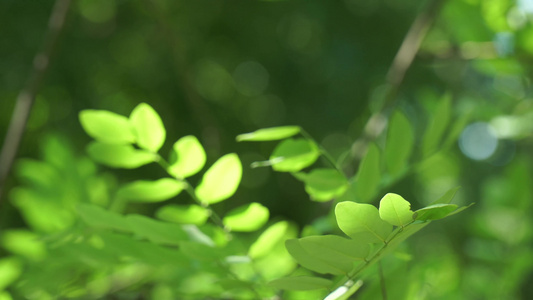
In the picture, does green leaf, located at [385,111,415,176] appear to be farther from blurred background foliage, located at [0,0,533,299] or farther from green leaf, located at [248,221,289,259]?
blurred background foliage, located at [0,0,533,299]

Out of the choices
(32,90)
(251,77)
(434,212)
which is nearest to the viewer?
(434,212)

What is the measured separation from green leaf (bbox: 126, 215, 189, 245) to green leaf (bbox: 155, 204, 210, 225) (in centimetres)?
3

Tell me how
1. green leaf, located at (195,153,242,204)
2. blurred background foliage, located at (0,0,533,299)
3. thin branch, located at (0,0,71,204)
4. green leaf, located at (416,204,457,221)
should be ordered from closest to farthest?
1. green leaf, located at (416,204,457,221)
2. green leaf, located at (195,153,242,204)
3. thin branch, located at (0,0,71,204)
4. blurred background foliage, located at (0,0,533,299)

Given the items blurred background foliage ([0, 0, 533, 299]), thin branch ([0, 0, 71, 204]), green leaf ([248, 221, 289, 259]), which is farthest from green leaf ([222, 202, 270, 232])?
blurred background foliage ([0, 0, 533, 299])

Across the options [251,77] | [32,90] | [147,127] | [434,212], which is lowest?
[434,212]

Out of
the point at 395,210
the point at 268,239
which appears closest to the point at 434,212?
the point at 395,210

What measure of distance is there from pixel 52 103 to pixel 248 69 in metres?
0.57

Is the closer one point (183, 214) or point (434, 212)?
point (434, 212)

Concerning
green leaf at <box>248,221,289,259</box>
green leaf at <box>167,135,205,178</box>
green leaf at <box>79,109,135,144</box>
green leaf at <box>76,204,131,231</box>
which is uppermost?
green leaf at <box>79,109,135,144</box>

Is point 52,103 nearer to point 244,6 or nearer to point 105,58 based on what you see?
point 105,58

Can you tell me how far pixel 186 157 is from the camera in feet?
0.95

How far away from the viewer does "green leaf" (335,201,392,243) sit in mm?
192

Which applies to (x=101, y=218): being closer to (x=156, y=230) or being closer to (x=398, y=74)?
(x=156, y=230)

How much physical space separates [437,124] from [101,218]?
183 mm
